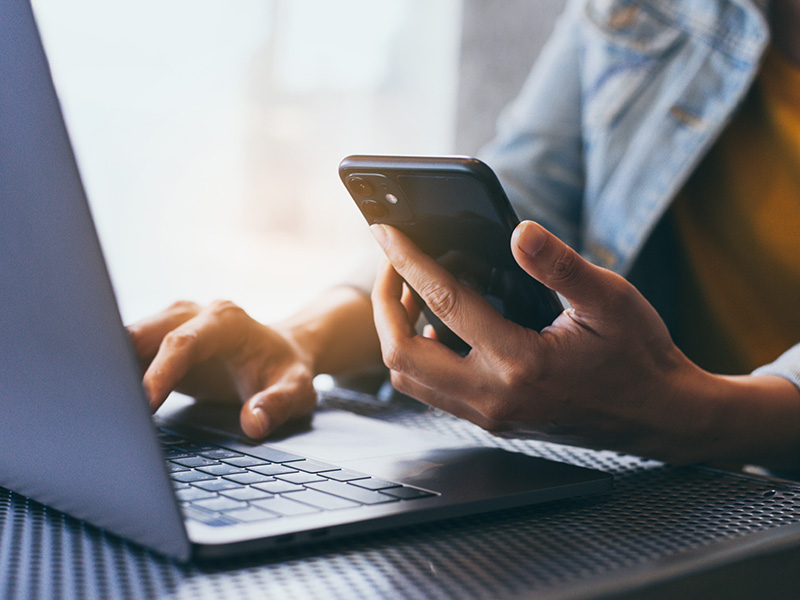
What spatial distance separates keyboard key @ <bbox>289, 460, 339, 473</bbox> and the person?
68 millimetres

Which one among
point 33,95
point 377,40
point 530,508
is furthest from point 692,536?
point 377,40

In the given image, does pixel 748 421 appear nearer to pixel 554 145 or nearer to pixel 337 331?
pixel 337 331

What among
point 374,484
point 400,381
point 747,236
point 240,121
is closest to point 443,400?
point 400,381

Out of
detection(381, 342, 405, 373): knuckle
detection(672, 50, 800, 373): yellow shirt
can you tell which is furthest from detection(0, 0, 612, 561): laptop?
detection(672, 50, 800, 373): yellow shirt

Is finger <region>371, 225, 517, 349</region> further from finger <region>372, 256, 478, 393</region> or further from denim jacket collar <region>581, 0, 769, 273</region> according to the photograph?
denim jacket collar <region>581, 0, 769, 273</region>

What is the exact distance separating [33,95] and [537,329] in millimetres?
298

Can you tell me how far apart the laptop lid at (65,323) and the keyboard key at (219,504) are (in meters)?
0.03

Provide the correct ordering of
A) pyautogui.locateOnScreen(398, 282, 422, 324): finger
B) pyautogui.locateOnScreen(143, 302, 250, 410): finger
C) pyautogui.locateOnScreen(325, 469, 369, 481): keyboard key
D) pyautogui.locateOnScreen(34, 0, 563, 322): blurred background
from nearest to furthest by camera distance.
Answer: pyautogui.locateOnScreen(325, 469, 369, 481): keyboard key < pyautogui.locateOnScreen(143, 302, 250, 410): finger < pyautogui.locateOnScreen(398, 282, 422, 324): finger < pyautogui.locateOnScreen(34, 0, 563, 322): blurred background

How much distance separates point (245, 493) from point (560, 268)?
186mm

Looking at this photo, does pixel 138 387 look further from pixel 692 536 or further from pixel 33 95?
pixel 692 536

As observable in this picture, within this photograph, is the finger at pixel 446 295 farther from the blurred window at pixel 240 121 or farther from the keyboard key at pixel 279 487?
the blurred window at pixel 240 121

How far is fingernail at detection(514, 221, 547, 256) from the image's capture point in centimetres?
35

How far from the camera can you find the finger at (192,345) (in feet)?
1.48

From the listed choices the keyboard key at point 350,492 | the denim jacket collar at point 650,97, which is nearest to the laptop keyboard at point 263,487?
the keyboard key at point 350,492
